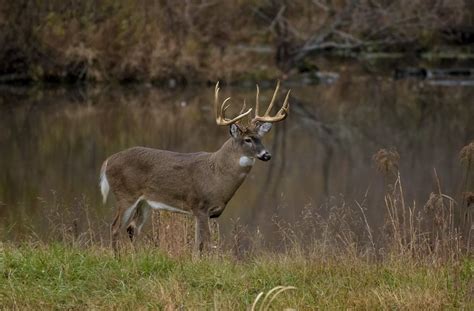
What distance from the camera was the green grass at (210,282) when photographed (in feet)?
23.7

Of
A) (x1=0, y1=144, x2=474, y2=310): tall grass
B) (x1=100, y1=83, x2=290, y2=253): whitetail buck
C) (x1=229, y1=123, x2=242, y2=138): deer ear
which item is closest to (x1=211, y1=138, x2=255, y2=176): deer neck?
(x1=100, y1=83, x2=290, y2=253): whitetail buck

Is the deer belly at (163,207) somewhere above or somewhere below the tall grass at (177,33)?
Result: above

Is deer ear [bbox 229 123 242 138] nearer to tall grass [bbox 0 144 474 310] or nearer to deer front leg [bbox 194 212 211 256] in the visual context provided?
deer front leg [bbox 194 212 211 256]

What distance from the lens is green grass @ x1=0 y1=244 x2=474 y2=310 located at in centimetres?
721

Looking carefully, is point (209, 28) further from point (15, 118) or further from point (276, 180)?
point (276, 180)

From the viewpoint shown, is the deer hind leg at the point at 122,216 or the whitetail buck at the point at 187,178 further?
the whitetail buck at the point at 187,178

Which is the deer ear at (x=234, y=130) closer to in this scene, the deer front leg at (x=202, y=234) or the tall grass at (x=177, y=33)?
the deer front leg at (x=202, y=234)

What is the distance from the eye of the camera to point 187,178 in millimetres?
10695

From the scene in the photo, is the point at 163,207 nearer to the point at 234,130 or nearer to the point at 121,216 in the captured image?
the point at 121,216

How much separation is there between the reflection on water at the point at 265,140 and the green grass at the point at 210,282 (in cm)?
312

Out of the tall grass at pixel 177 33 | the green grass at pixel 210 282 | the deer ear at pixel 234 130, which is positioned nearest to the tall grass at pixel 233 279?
the green grass at pixel 210 282

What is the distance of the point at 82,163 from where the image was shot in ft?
68.5

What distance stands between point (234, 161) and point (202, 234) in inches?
34.0

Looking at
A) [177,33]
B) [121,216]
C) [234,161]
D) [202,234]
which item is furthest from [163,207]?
[177,33]
